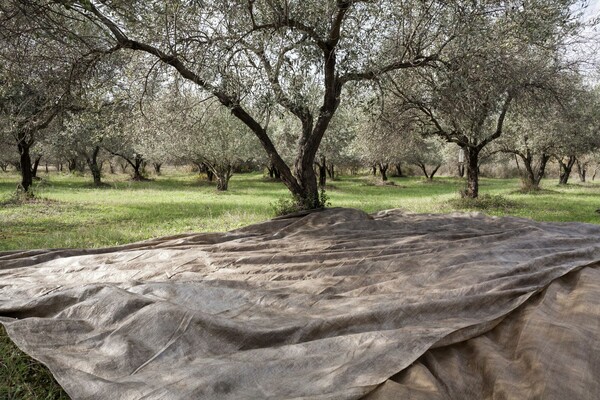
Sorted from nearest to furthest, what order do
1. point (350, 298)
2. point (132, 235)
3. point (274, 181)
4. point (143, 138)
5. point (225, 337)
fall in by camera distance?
point (225, 337) < point (350, 298) < point (132, 235) < point (143, 138) < point (274, 181)

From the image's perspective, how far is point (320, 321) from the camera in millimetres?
3299

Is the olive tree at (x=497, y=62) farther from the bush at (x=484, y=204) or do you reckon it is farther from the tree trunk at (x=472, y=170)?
the bush at (x=484, y=204)

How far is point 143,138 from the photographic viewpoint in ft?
38.5

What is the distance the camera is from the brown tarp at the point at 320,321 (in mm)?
2586

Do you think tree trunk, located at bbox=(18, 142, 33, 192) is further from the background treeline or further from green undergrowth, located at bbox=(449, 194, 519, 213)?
green undergrowth, located at bbox=(449, 194, 519, 213)

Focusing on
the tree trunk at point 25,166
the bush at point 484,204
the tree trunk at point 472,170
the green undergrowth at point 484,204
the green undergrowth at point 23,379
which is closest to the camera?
the green undergrowth at point 23,379

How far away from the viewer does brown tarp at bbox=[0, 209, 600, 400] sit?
259 centimetres

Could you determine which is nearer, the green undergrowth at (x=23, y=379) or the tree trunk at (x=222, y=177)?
the green undergrowth at (x=23, y=379)

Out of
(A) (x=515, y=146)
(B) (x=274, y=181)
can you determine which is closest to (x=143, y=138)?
(A) (x=515, y=146)

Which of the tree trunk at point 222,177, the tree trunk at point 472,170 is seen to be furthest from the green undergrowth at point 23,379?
the tree trunk at point 222,177

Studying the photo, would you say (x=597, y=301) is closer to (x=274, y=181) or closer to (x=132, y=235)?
(x=132, y=235)

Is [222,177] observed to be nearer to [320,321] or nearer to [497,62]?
[497,62]

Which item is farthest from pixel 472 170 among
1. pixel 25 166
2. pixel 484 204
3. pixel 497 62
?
pixel 25 166

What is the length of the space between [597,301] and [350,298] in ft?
7.37
